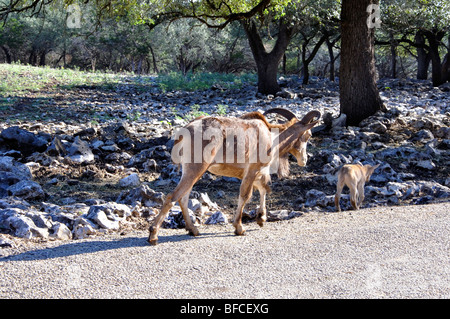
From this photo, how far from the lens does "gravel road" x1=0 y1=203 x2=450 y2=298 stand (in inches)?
165

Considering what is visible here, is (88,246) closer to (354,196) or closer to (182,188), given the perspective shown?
(182,188)

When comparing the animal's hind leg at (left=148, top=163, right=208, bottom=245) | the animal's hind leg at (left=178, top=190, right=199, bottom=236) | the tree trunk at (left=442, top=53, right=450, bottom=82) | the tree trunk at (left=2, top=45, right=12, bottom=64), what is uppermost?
the tree trunk at (left=2, top=45, right=12, bottom=64)

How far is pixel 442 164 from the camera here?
35.0 feet

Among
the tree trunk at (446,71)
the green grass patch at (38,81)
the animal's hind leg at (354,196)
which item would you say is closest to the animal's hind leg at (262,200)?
the animal's hind leg at (354,196)

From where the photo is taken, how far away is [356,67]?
546 inches

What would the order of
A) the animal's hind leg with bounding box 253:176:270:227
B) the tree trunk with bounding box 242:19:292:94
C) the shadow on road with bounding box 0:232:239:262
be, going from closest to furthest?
the shadow on road with bounding box 0:232:239:262, the animal's hind leg with bounding box 253:176:270:227, the tree trunk with bounding box 242:19:292:94

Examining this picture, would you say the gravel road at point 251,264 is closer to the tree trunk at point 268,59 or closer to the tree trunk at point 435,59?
the tree trunk at point 268,59

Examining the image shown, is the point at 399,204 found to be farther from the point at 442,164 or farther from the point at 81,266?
the point at 81,266

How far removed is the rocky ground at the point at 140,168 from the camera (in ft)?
22.6

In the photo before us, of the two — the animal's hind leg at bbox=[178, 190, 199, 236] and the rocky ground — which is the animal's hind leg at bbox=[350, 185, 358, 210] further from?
the animal's hind leg at bbox=[178, 190, 199, 236]

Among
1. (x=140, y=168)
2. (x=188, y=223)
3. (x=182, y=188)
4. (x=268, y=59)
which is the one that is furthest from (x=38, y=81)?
(x=182, y=188)

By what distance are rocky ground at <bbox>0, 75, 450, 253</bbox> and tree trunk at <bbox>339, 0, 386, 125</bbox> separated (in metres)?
0.50

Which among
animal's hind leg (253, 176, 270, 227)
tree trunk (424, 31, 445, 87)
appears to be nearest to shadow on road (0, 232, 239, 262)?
animal's hind leg (253, 176, 270, 227)

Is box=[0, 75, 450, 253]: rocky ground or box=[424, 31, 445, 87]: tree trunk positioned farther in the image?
box=[424, 31, 445, 87]: tree trunk
